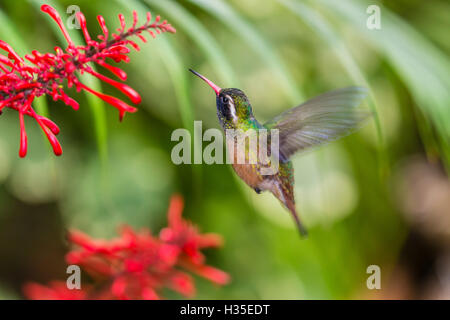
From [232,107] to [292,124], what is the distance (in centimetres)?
13

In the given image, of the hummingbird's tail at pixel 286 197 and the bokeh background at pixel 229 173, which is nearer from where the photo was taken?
the hummingbird's tail at pixel 286 197

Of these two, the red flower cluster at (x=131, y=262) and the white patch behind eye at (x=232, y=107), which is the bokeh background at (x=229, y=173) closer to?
the red flower cluster at (x=131, y=262)

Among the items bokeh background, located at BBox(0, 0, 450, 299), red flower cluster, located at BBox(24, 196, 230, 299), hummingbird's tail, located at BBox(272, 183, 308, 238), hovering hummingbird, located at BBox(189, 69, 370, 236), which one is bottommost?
red flower cluster, located at BBox(24, 196, 230, 299)

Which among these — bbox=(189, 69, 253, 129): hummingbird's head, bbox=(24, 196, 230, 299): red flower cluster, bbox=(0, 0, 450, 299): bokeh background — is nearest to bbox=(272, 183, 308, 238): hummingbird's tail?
bbox=(189, 69, 253, 129): hummingbird's head

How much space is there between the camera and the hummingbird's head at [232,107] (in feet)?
1.73

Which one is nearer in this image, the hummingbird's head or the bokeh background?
the hummingbird's head

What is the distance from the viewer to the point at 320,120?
0.61 metres

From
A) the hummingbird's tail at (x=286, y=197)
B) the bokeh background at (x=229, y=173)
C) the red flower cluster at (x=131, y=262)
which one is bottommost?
the red flower cluster at (x=131, y=262)

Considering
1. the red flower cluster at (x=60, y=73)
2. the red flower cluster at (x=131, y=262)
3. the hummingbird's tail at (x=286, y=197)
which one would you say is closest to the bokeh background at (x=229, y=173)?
the red flower cluster at (x=131, y=262)

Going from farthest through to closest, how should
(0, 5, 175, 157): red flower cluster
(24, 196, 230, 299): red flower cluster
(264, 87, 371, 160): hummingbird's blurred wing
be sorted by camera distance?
(24, 196, 230, 299): red flower cluster
(264, 87, 371, 160): hummingbird's blurred wing
(0, 5, 175, 157): red flower cluster

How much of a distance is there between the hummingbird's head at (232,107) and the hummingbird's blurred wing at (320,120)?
2.8 inches

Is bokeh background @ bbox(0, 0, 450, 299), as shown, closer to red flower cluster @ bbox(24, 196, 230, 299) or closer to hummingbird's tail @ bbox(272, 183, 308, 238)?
red flower cluster @ bbox(24, 196, 230, 299)

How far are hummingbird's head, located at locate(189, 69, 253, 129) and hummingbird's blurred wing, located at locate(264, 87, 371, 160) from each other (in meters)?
0.07

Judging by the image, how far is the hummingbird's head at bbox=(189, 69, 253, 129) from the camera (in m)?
0.53
